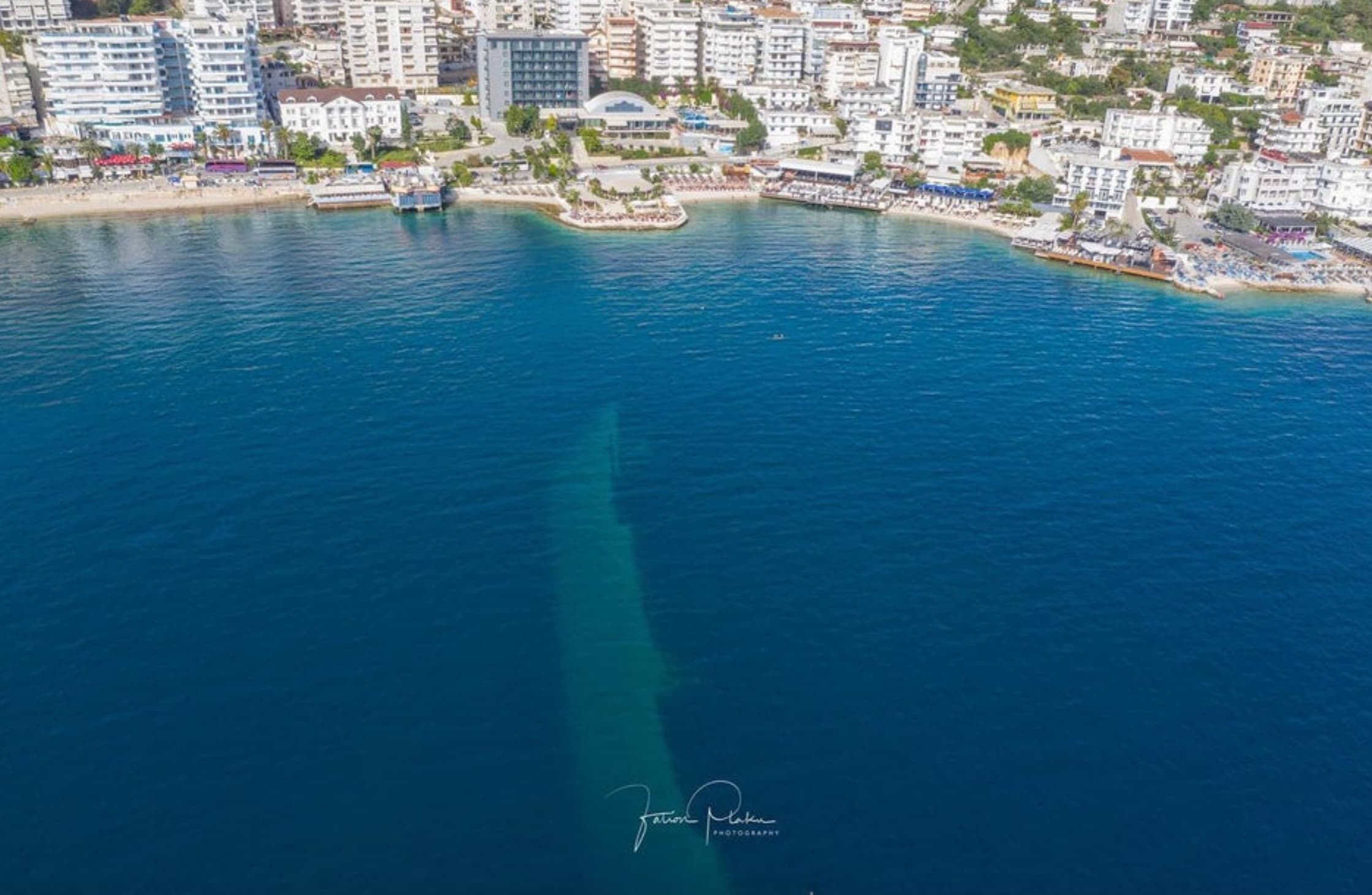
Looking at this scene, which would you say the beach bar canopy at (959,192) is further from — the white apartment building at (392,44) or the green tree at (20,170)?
the green tree at (20,170)

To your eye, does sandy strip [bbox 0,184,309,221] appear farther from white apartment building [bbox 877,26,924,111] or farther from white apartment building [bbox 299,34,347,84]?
white apartment building [bbox 877,26,924,111]

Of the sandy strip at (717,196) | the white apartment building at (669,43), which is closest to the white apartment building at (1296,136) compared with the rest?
the sandy strip at (717,196)

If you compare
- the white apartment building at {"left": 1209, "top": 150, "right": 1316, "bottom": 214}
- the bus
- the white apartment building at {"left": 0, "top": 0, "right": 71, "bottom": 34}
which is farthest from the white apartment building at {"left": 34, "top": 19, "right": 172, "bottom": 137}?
the white apartment building at {"left": 1209, "top": 150, "right": 1316, "bottom": 214}

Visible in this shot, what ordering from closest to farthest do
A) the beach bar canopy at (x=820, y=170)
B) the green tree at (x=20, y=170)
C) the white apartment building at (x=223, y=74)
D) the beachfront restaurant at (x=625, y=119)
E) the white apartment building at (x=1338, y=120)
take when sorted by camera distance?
the green tree at (x=20, y=170) < the white apartment building at (x=223, y=74) < the beach bar canopy at (x=820, y=170) < the white apartment building at (x=1338, y=120) < the beachfront restaurant at (x=625, y=119)

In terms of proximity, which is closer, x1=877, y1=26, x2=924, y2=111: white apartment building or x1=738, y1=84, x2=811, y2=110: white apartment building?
x1=877, y1=26, x2=924, y2=111: white apartment building

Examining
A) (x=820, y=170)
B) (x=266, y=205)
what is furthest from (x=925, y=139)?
(x=266, y=205)

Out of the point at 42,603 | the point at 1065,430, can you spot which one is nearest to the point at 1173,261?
the point at 1065,430

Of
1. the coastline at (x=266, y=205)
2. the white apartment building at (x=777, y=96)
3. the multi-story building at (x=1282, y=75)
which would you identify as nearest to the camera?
the coastline at (x=266, y=205)

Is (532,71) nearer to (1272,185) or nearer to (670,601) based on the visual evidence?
(1272,185)
